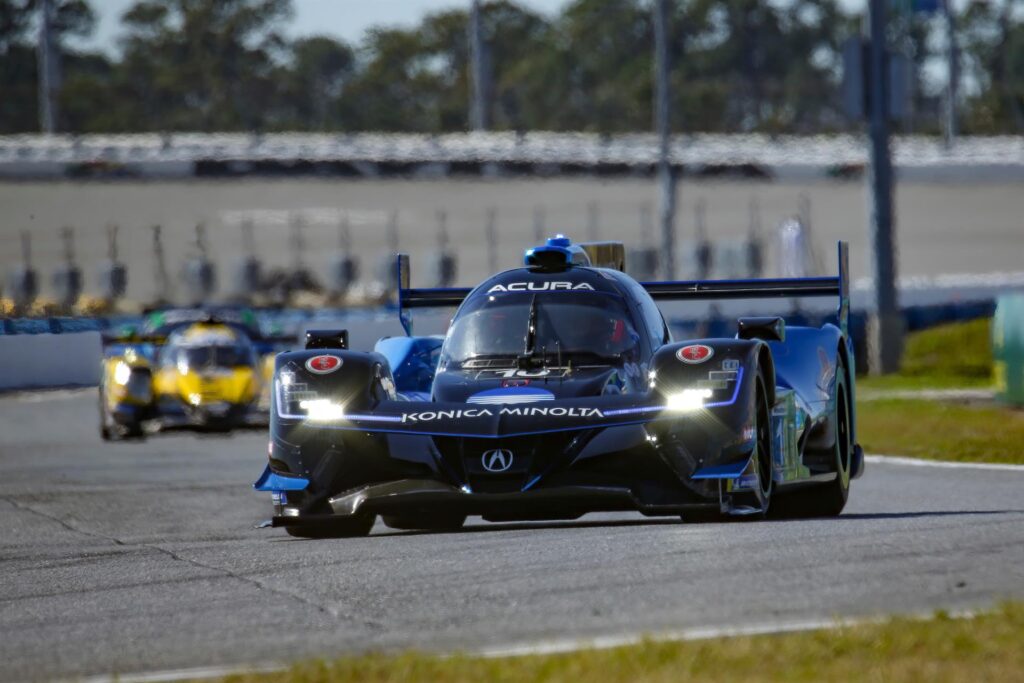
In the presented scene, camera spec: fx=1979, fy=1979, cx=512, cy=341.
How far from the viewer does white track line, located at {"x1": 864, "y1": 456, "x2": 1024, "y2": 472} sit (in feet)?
46.9

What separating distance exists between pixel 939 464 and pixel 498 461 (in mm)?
7225

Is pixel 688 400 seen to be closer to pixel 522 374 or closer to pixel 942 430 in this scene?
pixel 522 374

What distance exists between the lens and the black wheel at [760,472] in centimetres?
894

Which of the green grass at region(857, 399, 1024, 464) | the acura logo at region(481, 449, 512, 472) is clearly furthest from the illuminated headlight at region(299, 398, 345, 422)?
the green grass at region(857, 399, 1024, 464)

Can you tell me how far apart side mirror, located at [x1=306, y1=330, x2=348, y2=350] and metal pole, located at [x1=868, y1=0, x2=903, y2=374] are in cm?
1678

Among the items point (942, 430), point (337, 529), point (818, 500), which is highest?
point (337, 529)

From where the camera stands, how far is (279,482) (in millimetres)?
9297

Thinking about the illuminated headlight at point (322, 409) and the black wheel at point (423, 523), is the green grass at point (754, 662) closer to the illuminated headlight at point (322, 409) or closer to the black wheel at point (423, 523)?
the illuminated headlight at point (322, 409)

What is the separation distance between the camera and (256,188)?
61781mm

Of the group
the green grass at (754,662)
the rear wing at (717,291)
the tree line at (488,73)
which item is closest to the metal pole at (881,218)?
the rear wing at (717,291)

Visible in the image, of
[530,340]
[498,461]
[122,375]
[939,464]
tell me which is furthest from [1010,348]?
[498,461]

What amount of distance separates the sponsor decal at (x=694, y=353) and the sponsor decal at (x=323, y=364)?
1.65m

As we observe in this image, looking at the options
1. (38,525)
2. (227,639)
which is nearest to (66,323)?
(38,525)

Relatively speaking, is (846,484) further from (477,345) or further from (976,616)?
(976,616)
